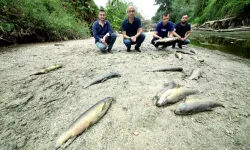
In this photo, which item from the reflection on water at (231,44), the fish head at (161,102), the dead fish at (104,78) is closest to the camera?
the fish head at (161,102)

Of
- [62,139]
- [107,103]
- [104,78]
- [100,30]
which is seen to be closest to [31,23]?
[100,30]

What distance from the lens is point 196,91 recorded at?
258 centimetres

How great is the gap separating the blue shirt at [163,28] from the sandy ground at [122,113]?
3079 millimetres

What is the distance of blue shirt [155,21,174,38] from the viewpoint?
19.6ft

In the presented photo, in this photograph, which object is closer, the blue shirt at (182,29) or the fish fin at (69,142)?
the fish fin at (69,142)

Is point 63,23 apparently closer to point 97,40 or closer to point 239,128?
point 97,40

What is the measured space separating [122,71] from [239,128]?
2445 mm

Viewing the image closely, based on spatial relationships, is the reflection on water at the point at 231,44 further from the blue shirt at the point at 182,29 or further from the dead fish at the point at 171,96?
the dead fish at the point at 171,96

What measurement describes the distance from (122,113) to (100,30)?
416 cm

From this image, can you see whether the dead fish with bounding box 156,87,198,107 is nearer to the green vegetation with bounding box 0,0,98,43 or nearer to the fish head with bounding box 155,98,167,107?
the fish head with bounding box 155,98,167,107

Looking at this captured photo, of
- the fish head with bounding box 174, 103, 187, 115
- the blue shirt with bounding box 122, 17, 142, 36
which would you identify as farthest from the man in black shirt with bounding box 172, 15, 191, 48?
the fish head with bounding box 174, 103, 187, 115

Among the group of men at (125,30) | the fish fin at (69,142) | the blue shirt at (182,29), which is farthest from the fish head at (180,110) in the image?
the blue shirt at (182,29)

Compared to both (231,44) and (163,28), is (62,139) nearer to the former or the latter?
(163,28)

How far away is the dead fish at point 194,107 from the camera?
1.99m
